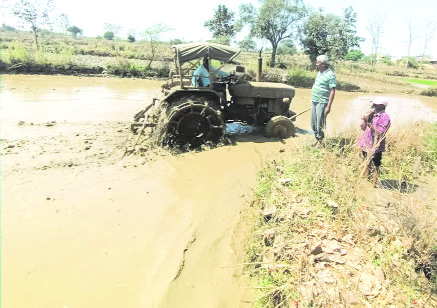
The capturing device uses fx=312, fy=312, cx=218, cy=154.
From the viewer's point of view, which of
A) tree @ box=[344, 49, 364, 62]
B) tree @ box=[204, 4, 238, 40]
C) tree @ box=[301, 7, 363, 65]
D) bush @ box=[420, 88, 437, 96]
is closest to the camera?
bush @ box=[420, 88, 437, 96]

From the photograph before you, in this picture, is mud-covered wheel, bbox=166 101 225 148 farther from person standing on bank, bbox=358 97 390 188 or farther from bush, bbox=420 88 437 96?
bush, bbox=420 88 437 96

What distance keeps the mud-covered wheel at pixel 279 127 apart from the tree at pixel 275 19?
74.5 feet

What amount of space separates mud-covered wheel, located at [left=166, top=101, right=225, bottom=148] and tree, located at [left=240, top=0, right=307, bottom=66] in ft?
77.8

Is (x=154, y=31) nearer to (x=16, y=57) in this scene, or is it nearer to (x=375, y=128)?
(x=16, y=57)

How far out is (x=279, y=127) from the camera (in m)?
7.46

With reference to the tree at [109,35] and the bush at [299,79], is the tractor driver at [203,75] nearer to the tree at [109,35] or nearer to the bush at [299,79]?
the bush at [299,79]

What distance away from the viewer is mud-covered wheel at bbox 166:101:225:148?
6.47 meters


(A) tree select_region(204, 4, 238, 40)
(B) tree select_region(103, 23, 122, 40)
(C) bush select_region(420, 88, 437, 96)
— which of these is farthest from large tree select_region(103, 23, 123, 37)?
(C) bush select_region(420, 88, 437, 96)

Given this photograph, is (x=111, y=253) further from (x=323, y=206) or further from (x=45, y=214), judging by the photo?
(x=323, y=206)

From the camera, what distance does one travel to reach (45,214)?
164 inches

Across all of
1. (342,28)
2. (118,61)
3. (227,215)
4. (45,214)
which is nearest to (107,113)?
(45,214)

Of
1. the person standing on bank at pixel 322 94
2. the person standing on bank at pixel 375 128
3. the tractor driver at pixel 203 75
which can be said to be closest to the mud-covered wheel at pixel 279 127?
the person standing on bank at pixel 322 94

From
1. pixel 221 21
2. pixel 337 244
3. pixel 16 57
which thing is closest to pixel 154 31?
pixel 16 57

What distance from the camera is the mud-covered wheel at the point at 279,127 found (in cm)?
741
